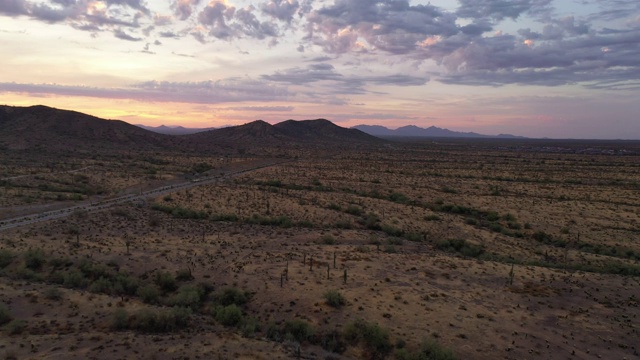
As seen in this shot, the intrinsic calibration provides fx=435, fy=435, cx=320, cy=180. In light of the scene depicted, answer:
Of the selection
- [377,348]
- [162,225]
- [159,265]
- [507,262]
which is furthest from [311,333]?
[162,225]

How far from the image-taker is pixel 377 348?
16.8 metres

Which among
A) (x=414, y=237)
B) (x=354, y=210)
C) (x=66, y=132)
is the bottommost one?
(x=414, y=237)

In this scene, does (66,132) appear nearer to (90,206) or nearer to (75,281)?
(90,206)

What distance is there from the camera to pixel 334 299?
20.0m

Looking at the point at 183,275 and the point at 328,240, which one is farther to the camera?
the point at 328,240

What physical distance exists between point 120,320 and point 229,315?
4.30m

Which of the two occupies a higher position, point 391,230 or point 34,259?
point 34,259

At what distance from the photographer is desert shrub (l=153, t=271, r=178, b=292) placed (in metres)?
22.0

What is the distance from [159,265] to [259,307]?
769 centimetres

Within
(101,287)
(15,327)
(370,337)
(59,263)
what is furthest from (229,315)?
(59,263)

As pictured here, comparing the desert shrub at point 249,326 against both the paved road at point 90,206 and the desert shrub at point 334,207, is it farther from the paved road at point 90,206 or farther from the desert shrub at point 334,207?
the desert shrub at point 334,207

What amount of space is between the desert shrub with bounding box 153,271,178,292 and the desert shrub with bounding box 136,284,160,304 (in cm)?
110

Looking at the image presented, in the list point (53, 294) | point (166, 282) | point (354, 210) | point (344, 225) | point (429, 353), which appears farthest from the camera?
point (354, 210)

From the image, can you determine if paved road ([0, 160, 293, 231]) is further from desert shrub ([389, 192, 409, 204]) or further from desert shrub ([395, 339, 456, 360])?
desert shrub ([395, 339, 456, 360])
